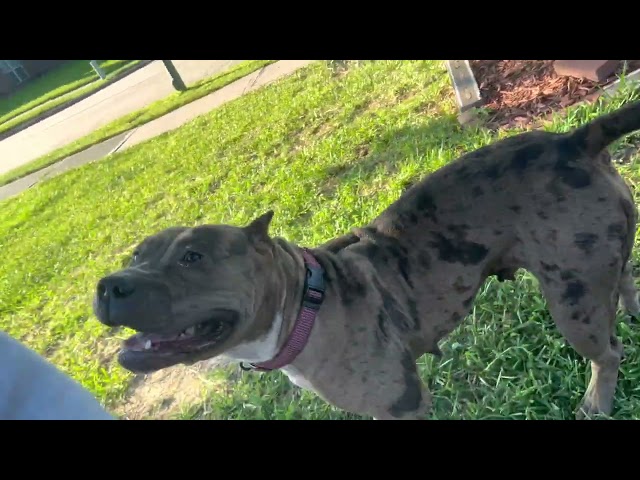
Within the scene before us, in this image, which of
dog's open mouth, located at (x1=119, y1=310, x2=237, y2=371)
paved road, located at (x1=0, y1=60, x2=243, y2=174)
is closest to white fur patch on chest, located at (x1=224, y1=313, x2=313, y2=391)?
dog's open mouth, located at (x1=119, y1=310, x2=237, y2=371)

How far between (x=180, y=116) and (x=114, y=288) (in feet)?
35.2

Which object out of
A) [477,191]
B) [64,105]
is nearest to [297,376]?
[477,191]

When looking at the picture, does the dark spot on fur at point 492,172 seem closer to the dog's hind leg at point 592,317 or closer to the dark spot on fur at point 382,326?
the dog's hind leg at point 592,317

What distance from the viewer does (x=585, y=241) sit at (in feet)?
8.71

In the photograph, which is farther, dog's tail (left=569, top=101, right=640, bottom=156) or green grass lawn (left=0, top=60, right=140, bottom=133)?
green grass lawn (left=0, top=60, right=140, bottom=133)

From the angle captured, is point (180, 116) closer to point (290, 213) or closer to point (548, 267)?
point (290, 213)

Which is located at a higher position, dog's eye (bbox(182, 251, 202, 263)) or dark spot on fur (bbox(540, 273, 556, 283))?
dog's eye (bbox(182, 251, 202, 263))

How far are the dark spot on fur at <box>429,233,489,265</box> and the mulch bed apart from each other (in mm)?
2677

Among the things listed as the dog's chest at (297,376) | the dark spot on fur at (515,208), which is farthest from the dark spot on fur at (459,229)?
the dog's chest at (297,376)

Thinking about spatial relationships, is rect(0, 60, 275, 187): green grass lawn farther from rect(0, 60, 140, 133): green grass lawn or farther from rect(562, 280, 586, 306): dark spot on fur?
rect(562, 280, 586, 306): dark spot on fur

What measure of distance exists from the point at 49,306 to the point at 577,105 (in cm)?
638

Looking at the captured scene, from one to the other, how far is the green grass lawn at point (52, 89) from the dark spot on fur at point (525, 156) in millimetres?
17945

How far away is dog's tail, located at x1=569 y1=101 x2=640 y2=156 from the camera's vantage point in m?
2.57

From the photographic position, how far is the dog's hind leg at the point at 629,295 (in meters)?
3.33
